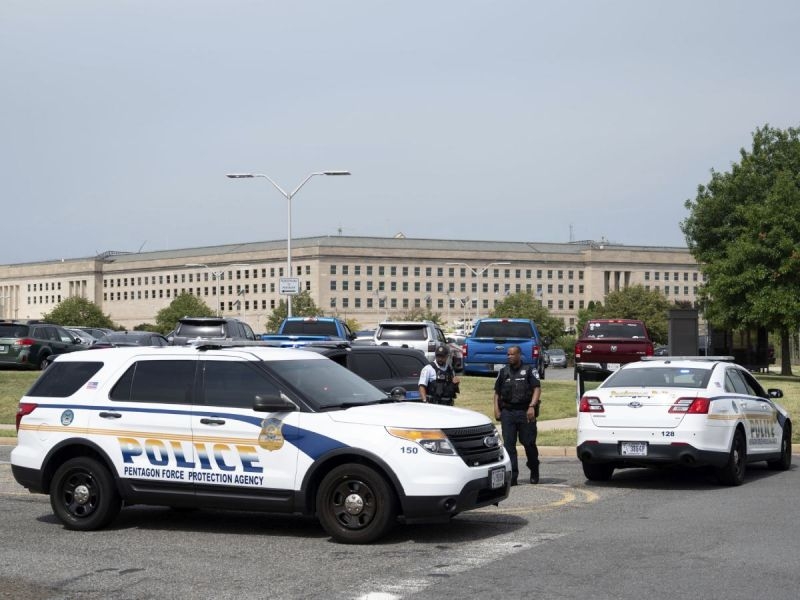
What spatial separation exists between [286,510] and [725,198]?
5782 cm

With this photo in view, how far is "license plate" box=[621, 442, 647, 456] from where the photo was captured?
47.6ft

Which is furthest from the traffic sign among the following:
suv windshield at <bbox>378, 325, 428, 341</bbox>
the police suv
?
the police suv

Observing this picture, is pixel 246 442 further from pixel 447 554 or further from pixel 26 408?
pixel 26 408

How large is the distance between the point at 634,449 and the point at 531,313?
414 ft

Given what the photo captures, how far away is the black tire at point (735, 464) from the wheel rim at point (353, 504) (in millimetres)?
5908

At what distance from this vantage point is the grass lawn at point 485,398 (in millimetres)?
26547

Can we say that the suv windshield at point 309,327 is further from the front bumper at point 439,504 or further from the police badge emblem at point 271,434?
the front bumper at point 439,504

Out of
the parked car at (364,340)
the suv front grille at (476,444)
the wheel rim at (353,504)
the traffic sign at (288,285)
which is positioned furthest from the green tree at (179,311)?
the wheel rim at (353,504)

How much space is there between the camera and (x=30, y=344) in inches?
1500

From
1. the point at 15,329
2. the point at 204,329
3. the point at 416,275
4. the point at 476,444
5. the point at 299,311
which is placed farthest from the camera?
the point at 416,275

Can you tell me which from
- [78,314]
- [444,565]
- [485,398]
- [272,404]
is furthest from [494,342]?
[78,314]

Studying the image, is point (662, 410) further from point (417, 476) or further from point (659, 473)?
point (417, 476)

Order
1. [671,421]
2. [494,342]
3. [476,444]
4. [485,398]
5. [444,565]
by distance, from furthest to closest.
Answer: [494,342] → [485,398] → [671,421] → [476,444] → [444,565]

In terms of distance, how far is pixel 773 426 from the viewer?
54.1 feet
